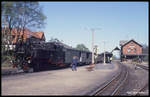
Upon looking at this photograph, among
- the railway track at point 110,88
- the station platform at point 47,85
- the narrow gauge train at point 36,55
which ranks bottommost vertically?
the railway track at point 110,88

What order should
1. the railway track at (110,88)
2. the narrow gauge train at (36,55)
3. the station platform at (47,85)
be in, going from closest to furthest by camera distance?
the station platform at (47,85), the railway track at (110,88), the narrow gauge train at (36,55)

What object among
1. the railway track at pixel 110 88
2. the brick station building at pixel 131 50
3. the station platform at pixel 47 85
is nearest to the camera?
the station platform at pixel 47 85

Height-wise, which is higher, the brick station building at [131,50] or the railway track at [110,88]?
the brick station building at [131,50]

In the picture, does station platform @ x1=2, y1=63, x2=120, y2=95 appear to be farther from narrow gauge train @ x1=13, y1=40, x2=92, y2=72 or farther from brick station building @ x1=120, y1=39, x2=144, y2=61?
brick station building @ x1=120, y1=39, x2=144, y2=61

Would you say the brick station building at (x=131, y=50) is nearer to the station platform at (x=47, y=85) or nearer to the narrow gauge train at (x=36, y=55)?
the narrow gauge train at (x=36, y=55)

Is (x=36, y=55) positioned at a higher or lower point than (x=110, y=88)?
higher

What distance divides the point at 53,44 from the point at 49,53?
191 centimetres

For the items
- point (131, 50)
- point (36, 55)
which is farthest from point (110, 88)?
point (131, 50)

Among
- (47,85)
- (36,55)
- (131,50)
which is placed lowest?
(47,85)

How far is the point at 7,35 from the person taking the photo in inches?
1216

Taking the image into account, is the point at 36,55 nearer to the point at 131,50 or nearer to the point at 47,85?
the point at 47,85

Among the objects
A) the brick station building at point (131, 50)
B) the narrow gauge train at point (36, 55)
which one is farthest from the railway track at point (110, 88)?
the brick station building at point (131, 50)

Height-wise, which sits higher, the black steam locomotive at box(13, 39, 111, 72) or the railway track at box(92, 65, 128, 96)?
the black steam locomotive at box(13, 39, 111, 72)

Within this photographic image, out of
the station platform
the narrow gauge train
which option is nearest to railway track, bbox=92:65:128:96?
the station platform
